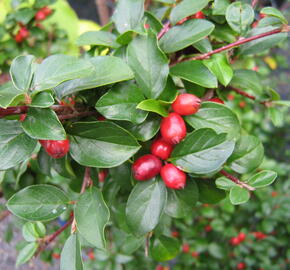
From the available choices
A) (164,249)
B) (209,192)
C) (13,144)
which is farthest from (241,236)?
(13,144)

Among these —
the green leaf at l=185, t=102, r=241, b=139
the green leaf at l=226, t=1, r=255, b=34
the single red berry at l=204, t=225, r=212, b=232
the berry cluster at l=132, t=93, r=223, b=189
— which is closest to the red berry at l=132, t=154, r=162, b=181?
the berry cluster at l=132, t=93, r=223, b=189

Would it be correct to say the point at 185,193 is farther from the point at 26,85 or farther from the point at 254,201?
the point at 254,201

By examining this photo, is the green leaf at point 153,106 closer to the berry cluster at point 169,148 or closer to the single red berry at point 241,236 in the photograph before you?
the berry cluster at point 169,148

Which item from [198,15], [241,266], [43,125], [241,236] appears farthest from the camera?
[241,266]

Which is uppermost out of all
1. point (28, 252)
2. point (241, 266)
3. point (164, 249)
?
point (28, 252)

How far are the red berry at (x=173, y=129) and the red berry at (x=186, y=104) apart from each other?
0.02 meters

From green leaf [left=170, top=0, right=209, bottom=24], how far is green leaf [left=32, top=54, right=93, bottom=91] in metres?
0.25

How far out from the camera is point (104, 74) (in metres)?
0.57

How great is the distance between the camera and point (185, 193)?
675mm

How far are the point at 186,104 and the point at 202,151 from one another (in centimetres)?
9

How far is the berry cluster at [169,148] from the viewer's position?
1.96 ft

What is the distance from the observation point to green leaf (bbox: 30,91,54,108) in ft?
1.70

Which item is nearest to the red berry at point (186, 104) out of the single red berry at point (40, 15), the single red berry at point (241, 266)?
the single red berry at point (40, 15)

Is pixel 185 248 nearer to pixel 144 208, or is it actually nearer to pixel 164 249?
pixel 164 249
